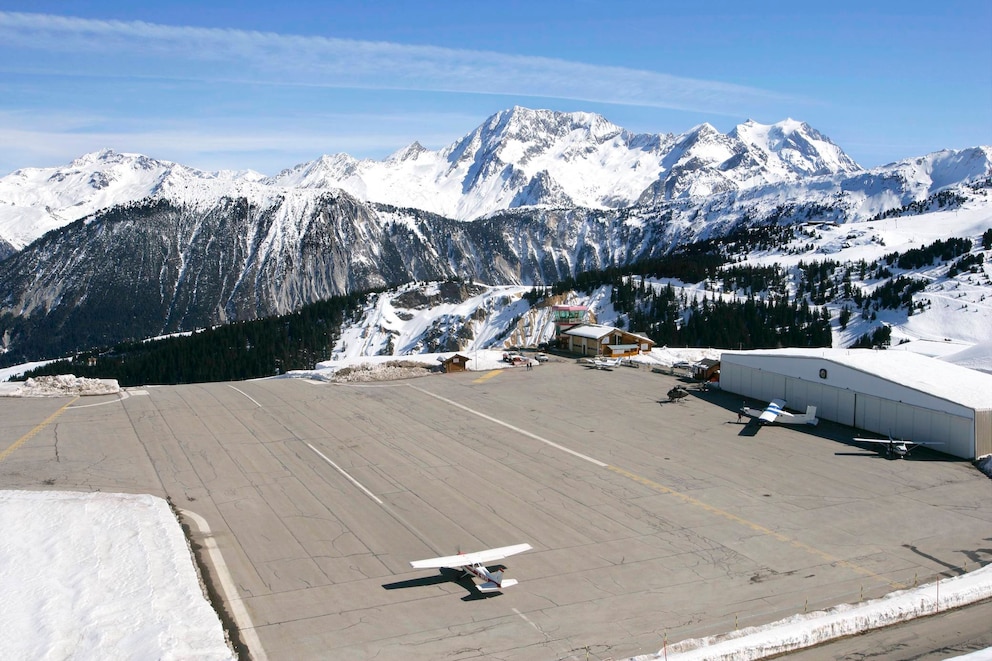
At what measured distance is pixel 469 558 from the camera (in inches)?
1040

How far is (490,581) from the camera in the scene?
25.3m

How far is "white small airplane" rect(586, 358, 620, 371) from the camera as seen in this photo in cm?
6881

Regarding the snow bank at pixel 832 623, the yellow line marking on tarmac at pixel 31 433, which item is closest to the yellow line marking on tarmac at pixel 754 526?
the snow bank at pixel 832 623

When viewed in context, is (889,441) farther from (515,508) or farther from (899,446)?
(515,508)

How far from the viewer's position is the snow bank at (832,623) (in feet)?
69.7

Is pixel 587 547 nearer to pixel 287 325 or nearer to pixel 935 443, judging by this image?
pixel 935 443

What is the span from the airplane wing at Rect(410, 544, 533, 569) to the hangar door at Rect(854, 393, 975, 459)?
26691mm

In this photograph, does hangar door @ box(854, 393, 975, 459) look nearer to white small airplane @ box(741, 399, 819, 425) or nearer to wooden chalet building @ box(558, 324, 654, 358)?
white small airplane @ box(741, 399, 819, 425)

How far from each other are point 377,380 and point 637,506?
116 ft

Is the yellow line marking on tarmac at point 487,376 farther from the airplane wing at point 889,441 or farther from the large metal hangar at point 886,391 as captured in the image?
the airplane wing at point 889,441

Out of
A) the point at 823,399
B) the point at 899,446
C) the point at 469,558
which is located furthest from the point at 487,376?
the point at 469,558

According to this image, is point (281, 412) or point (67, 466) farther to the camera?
point (281, 412)

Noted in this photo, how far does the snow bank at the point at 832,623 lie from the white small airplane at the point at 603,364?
142ft

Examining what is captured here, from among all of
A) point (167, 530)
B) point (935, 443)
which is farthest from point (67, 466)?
point (935, 443)
